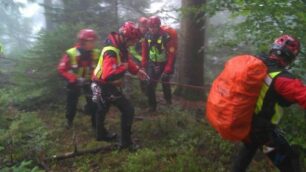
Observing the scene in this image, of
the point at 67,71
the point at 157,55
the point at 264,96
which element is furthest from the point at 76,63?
the point at 264,96

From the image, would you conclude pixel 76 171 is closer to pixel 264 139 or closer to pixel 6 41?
pixel 264 139

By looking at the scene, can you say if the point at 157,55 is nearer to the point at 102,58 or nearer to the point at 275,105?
the point at 102,58

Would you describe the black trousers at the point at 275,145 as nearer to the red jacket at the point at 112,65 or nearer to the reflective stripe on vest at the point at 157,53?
the red jacket at the point at 112,65

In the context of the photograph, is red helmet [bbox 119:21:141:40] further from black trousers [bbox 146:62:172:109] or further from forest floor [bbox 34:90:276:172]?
black trousers [bbox 146:62:172:109]

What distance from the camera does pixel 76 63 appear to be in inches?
358

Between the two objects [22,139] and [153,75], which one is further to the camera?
[153,75]

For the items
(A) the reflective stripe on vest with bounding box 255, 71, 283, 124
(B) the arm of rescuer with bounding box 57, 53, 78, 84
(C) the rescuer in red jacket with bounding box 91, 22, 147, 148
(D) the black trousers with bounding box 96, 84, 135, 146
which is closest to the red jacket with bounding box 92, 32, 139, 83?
(C) the rescuer in red jacket with bounding box 91, 22, 147, 148

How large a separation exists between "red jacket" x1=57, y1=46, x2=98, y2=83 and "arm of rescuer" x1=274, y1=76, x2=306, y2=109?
17.6 feet

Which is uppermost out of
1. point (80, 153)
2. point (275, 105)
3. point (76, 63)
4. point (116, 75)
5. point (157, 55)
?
point (157, 55)

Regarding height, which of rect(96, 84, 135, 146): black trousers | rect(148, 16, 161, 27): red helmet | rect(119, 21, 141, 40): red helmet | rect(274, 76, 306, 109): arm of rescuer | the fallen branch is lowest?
the fallen branch

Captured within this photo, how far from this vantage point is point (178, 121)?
29.6ft

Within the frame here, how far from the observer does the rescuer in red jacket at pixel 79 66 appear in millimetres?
8977

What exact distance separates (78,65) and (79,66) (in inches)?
1.9

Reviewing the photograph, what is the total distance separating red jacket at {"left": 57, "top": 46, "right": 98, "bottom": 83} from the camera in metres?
8.98
